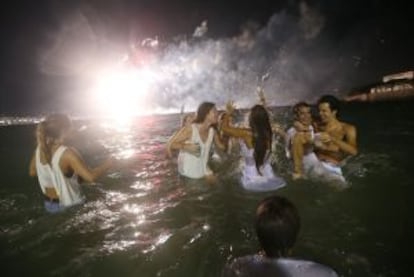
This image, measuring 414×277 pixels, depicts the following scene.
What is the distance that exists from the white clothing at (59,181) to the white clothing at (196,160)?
3.19 m

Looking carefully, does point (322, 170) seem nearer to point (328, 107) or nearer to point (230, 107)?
point (328, 107)

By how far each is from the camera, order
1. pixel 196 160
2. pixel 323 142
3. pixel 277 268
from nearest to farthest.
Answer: pixel 277 268 → pixel 323 142 → pixel 196 160

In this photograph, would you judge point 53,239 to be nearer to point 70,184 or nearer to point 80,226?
point 80,226

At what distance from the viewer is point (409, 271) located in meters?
6.25

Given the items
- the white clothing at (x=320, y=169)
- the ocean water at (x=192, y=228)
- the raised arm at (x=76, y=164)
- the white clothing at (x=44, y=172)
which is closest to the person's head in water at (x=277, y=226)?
the ocean water at (x=192, y=228)

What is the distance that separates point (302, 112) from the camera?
9.82 meters

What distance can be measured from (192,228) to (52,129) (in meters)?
3.71

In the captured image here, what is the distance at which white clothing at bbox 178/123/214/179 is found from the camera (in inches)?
412

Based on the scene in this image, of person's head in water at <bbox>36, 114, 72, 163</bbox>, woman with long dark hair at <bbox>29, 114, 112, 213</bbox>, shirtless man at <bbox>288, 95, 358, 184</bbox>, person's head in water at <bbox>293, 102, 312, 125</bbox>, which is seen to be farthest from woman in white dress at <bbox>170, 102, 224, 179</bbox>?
person's head in water at <bbox>36, 114, 72, 163</bbox>

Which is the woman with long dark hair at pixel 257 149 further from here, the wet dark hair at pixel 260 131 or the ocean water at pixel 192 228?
the ocean water at pixel 192 228

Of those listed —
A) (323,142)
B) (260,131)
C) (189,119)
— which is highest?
(189,119)

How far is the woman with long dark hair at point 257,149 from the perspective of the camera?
30.5 ft

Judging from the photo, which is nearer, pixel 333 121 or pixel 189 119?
pixel 333 121

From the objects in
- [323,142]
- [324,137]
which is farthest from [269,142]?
[323,142]
